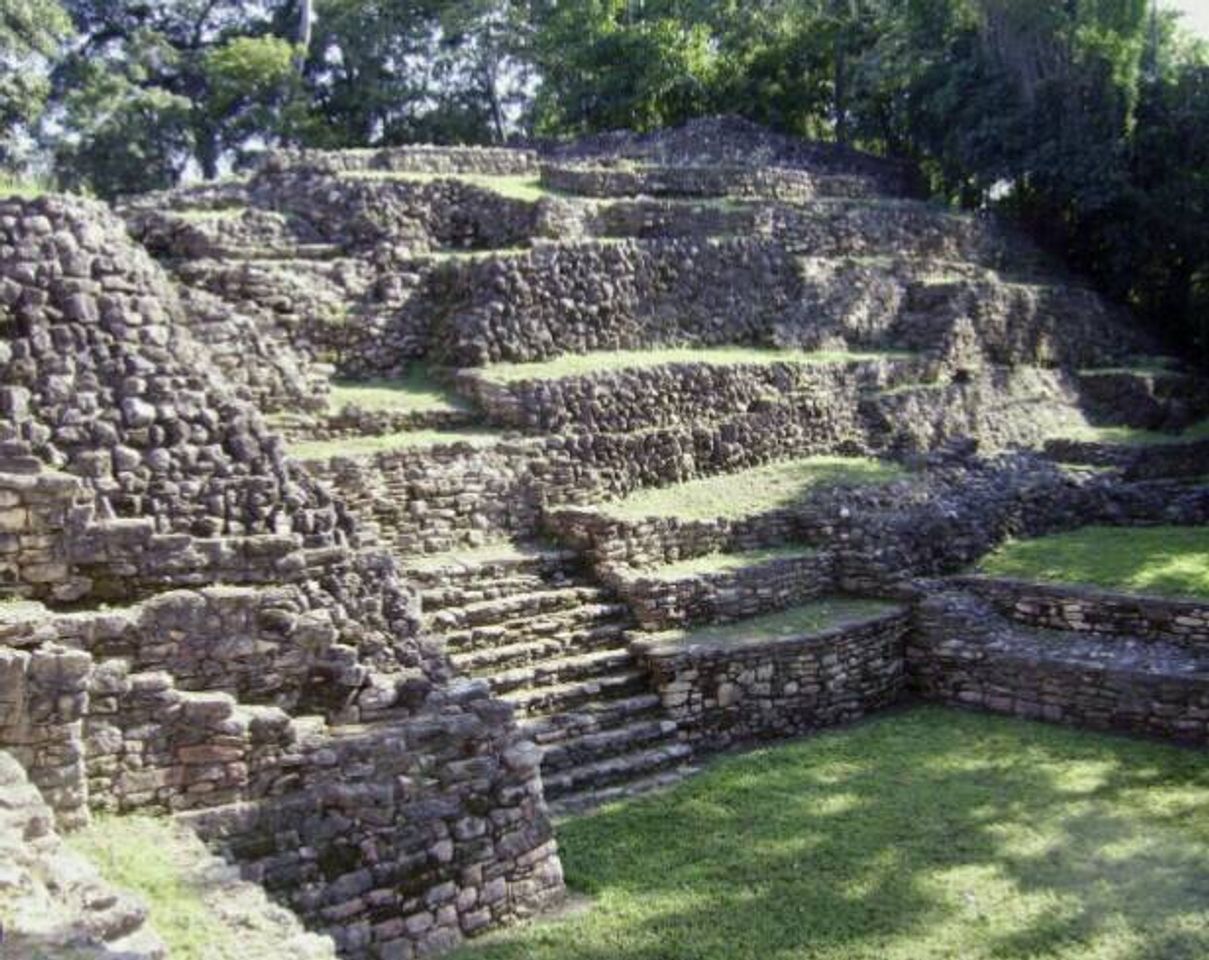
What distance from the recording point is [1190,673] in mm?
9828

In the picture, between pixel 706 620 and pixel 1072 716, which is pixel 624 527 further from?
pixel 1072 716

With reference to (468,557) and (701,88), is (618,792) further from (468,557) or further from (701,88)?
(701,88)

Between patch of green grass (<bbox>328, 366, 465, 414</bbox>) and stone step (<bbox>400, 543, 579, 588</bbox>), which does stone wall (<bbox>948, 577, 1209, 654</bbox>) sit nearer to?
stone step (<bbox>400, 543, 579, 588</bbox>)

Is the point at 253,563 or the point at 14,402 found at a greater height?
the point at 14,402

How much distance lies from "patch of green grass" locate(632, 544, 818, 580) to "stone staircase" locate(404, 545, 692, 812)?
533 millimetres

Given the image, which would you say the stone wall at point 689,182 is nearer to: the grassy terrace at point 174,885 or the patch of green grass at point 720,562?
the patch of green grass at point 720,562

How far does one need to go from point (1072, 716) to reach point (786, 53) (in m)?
22.3

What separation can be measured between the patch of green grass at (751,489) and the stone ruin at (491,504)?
0.81 ft

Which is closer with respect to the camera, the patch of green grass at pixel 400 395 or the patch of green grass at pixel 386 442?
the patch of green grass at pixel 386 442

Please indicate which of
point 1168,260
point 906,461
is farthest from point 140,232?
point 1168,260

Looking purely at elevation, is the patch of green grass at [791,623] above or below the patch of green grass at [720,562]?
below

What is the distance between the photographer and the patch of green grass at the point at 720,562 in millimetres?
10875

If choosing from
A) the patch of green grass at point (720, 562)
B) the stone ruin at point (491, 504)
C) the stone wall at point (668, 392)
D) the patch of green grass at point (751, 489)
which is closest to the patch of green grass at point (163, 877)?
the stone ruin at point (491, 504)

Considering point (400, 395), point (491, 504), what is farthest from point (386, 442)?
point (400, 395)
